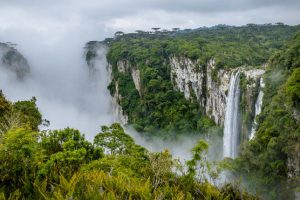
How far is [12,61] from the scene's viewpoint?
132000 millimetres

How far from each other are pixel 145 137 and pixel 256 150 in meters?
36.7

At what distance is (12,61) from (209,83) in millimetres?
96603

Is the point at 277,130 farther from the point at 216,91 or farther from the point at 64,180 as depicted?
the point at 64,180

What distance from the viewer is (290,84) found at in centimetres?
3011

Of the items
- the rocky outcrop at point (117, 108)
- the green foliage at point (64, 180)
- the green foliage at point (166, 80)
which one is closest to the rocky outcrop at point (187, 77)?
the green foliage at point (166, 80)

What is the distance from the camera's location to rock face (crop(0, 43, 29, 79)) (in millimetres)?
128500

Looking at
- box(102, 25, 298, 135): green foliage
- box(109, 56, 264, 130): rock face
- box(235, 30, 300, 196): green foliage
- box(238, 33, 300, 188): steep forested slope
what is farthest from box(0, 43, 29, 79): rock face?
box(238, 33, 300, 188): steep forested slope

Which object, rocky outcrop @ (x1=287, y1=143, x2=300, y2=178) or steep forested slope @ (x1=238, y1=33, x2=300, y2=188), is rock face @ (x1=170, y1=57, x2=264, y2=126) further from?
rocky outcrop @ (x1=287, y1=143, x2=300, y2=178)

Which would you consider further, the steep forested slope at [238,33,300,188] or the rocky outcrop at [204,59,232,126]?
the rocky outcrop at [204,59,232,126]

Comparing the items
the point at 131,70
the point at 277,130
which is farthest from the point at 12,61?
the point at 277,130

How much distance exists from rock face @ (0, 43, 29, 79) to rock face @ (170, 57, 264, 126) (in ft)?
257

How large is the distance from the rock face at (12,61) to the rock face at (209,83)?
7848 cm

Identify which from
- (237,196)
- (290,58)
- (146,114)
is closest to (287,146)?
(290,58)

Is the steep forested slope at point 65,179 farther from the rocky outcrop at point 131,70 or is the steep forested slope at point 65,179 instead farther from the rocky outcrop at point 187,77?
the rocky outcrop at point 131,70
